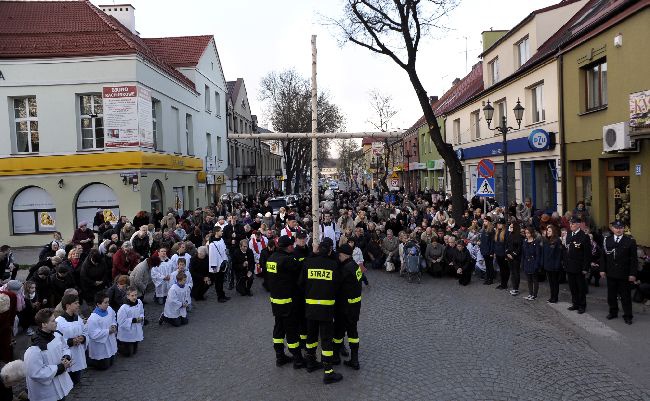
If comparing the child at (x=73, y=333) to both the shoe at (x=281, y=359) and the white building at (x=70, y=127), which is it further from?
the white building at (x=70, y=127)

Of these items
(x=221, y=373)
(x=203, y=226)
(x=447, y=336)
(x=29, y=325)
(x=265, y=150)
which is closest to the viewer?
(x=221, y=373)

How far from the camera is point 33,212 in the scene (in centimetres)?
2191

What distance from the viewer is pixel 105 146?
21.5m

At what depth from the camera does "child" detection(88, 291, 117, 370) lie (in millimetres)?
7820

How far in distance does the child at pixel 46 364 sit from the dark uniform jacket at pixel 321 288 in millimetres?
3088

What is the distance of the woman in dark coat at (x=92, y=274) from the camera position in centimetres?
1071

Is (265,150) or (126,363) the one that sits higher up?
(265,150)

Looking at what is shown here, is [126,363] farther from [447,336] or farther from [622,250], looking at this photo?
[622,250]

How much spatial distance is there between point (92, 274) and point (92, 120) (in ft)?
42.5

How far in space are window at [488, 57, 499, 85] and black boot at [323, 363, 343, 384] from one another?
72.2 feet

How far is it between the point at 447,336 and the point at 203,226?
10.5 m

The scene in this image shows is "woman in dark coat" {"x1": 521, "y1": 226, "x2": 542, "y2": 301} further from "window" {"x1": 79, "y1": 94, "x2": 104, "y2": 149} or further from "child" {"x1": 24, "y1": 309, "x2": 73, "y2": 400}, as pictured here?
"window" {"x1": 79, "y1": 94, "x2": 104, "y2": 149}

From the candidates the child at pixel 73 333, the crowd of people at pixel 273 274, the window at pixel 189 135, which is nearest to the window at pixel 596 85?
the crowd of people at pixel 273 274

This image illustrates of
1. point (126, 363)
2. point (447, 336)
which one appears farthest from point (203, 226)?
point (447, 336)
